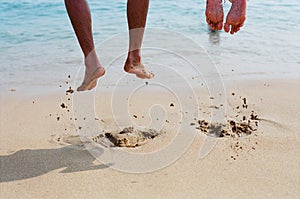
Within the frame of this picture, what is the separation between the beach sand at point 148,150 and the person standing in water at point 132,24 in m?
0.53

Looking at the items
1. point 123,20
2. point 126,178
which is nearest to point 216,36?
point 123,20

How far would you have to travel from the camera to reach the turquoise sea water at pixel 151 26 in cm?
510

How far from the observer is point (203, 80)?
4531 millimetres

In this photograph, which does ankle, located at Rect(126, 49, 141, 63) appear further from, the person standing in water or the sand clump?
the sand clump

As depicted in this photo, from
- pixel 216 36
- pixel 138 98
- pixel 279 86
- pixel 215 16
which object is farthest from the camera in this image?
pixel 216 36

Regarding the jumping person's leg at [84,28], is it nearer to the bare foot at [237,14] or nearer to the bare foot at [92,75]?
the bare foot at [92,75]

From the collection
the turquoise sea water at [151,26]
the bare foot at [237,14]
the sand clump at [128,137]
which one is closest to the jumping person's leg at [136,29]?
the sand clump at [128,137]

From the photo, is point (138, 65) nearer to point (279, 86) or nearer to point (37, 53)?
point (279, 86)

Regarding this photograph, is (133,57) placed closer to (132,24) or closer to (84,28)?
(132,24)

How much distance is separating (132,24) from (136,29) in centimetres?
Result: 4

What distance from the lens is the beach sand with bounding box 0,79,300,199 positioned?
2443 mm

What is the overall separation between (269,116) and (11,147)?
1883 mm

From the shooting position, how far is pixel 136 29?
2.96 metres

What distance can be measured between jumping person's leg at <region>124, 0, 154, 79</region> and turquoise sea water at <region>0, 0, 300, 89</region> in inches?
78.4
